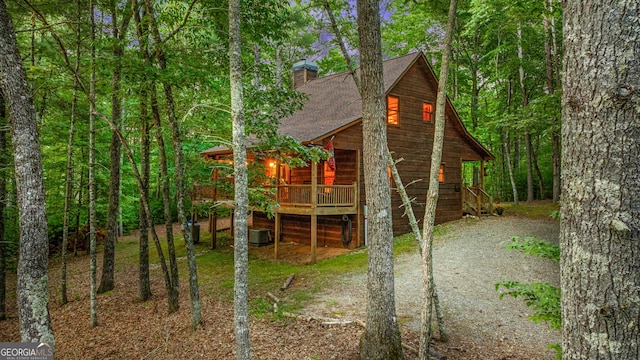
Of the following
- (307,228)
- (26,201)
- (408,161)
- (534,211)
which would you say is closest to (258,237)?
(307,228)

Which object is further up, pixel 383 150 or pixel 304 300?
pixel 383 150

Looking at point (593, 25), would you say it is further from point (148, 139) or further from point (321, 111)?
point (321, 111)

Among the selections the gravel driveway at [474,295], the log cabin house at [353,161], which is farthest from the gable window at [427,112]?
the gravel driveway at [474,295]

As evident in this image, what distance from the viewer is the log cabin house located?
12.7m

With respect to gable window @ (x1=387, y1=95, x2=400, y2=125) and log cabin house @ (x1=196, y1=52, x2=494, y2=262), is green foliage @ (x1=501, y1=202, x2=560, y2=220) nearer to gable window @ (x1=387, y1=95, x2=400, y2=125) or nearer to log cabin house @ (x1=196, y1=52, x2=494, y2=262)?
log cabin house @ (x1=196, y1=52, x2=494, y2=262)

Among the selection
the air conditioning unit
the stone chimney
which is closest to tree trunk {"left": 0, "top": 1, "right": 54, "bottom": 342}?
the air conditioning unit

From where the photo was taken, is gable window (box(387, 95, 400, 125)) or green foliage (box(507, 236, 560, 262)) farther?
gable window (box(387, 95, 400, 125))

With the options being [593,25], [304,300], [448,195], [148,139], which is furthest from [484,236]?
[593,25]

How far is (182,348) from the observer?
6211 mm

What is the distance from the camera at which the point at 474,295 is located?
26.1ft

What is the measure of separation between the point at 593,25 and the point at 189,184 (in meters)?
10.0

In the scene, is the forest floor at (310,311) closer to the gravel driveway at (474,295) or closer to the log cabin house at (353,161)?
the gravel driveway at (474,295)

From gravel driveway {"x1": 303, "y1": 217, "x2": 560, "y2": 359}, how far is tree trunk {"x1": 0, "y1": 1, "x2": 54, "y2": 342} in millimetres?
4465

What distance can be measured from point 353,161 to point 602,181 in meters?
12.5
